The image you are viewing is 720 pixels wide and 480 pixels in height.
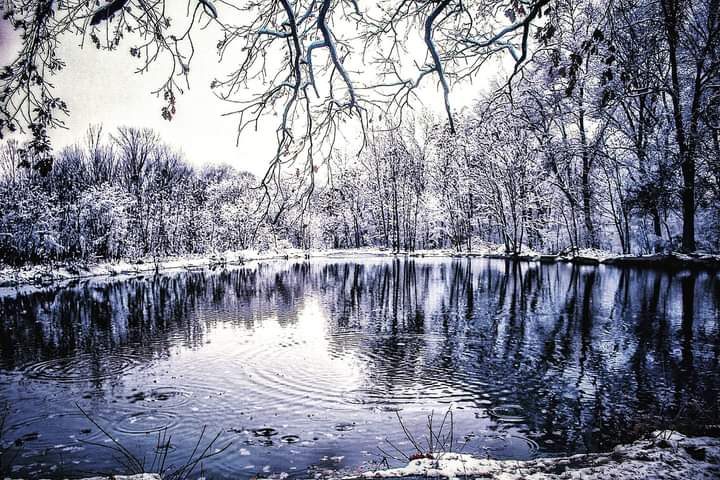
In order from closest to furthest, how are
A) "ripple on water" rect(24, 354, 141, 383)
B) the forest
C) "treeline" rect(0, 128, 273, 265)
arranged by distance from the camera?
"ripple on water" rect(24, 354, 141, 383)
the forest
"treeline" rect(0, 128, 273, 265)

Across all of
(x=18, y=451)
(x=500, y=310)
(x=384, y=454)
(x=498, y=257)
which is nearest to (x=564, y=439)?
(x=384, y=454)

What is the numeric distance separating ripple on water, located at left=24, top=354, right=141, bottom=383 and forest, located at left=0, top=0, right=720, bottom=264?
15.2 ft

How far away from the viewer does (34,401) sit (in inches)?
286

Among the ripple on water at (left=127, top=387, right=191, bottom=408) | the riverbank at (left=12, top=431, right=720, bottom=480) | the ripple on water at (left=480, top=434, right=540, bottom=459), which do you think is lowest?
the ripple on water at (left=127, top=387, right=191, bottom=408)

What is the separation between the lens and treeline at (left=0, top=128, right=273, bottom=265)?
32.2m

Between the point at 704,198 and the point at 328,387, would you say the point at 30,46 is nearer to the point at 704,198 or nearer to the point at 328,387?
the point at 328,387

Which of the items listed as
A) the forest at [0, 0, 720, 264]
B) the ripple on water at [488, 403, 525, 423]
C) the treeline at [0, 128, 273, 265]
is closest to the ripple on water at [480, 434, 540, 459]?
the ripple on water at [488, 403, 525, 423]

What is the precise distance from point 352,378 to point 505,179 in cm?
3228

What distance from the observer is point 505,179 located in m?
37.0

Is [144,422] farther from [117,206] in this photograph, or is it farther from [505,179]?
[117,206]

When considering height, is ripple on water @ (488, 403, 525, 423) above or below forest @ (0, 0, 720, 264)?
below

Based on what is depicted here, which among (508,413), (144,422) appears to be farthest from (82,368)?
(508,413)

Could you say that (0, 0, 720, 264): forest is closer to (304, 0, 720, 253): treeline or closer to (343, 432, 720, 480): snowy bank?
(304, 0, 720, 253): treeline

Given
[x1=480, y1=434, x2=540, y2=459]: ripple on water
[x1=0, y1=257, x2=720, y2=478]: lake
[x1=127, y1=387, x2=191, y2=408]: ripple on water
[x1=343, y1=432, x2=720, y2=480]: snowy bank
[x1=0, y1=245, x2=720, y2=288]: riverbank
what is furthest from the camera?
[x1=0, y1=245, x2=720, y2=288]: riverbank
